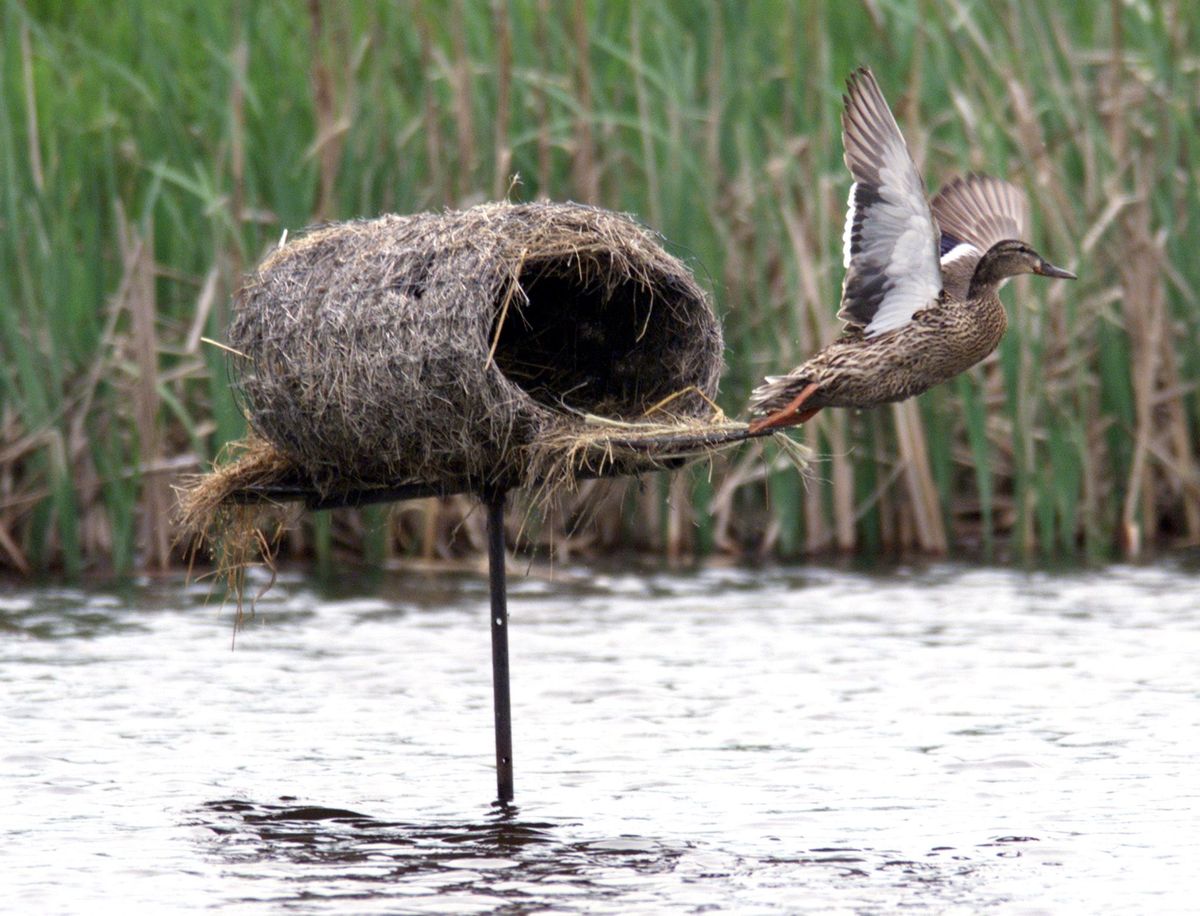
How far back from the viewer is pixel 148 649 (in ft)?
35.3

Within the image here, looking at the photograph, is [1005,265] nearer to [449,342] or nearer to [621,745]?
[449,342]

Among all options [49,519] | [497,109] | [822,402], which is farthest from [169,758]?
[497,109]

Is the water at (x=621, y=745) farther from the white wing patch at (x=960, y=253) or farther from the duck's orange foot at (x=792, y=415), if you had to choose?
the white wing patch at (x=960, y=253)

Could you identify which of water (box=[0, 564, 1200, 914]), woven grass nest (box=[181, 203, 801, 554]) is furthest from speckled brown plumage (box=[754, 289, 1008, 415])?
water (box=[0, 564, 1200, 914])

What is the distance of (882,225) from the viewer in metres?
7.34

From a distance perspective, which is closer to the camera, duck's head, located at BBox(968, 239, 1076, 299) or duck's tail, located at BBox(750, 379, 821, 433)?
duck's tail, located at BBox(750, 379, 821, 433)

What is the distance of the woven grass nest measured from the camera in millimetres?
6762

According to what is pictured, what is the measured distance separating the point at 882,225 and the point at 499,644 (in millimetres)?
2110

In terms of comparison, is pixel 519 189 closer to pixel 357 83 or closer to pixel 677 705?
pixel 357 83

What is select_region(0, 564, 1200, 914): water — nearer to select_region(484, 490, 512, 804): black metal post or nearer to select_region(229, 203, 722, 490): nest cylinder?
select_region(484, 490, 512, 804): black metal post

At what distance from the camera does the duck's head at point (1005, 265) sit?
24.0 feet

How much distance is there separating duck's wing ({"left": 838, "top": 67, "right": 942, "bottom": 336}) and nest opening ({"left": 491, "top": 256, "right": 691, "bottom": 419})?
0.67 m

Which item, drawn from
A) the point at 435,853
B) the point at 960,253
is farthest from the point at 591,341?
the point at 435,853

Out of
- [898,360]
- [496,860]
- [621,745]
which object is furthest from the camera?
[621,745]
